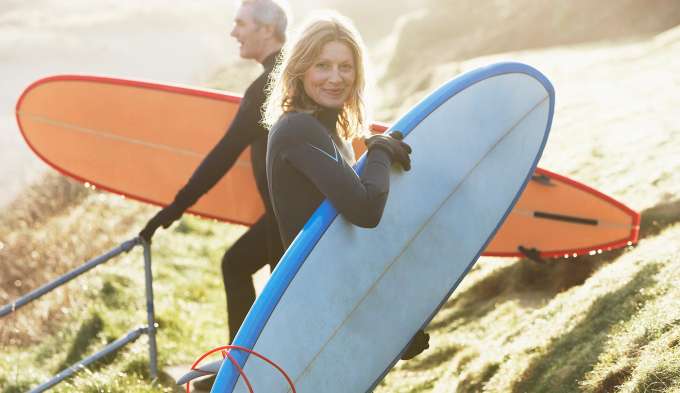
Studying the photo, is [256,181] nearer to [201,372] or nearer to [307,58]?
[307,58]

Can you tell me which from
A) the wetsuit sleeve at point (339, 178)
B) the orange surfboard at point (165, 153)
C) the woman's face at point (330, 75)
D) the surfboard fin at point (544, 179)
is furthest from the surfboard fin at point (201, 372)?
the surfboard fin at point (544, 179)

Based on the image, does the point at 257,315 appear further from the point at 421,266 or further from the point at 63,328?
the point at 63,328

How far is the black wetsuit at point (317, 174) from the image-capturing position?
93.0 inches

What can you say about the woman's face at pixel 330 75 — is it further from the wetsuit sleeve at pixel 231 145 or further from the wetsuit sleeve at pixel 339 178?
the wetsuit sleeve at pixel 231 145

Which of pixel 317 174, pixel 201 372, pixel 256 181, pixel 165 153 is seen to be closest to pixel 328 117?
pixel 317 174

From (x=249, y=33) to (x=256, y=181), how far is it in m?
0.73

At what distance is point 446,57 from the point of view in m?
19.4

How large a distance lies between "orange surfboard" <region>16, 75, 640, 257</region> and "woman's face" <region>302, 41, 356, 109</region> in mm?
1972

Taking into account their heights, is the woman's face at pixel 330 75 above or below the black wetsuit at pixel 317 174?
above

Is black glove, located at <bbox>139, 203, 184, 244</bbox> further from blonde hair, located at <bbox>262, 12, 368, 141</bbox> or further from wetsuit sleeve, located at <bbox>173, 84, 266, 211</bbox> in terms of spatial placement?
blonde hair, located at <bbox>262, 12, 368, 141</bbox>

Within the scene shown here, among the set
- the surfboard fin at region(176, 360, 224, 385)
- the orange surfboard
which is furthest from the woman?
the orange surfboard

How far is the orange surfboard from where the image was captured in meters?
4.72

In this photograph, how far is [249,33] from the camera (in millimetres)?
3627

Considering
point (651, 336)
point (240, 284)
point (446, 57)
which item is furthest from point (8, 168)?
point (651, 336)
